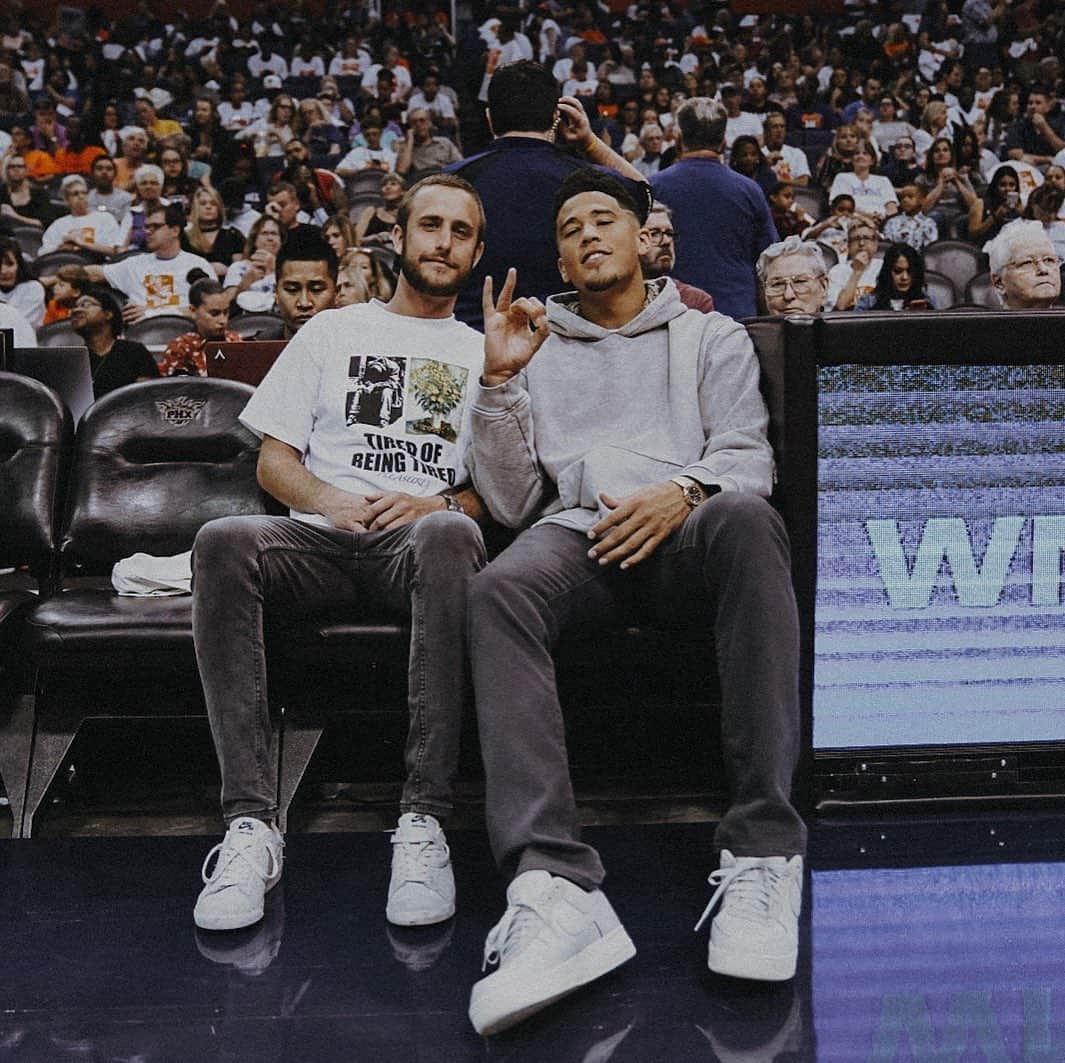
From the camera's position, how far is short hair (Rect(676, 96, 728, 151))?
146 inches

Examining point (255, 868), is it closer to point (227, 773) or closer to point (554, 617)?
point (227, 773)

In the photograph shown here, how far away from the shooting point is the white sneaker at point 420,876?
183cm

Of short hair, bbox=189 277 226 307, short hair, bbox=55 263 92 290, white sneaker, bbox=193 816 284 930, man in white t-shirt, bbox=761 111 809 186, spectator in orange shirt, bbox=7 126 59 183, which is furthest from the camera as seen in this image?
man in white t-shirt, bbox=761 111 809 186

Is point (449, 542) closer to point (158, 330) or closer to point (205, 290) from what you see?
point (205, 290)

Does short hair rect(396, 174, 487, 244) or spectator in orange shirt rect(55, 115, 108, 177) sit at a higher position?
spectator in orange shirt rect(55, 115, 108, 177)

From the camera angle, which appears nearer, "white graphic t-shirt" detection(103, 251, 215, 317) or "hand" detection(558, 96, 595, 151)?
"hand" detection(558, 96, 595, 151)

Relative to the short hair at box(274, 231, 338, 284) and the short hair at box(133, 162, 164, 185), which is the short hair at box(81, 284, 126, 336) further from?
the short hair at box(133, 162, 164, 185)

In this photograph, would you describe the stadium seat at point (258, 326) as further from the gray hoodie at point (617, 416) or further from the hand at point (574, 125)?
the gray hoodie at point (617, 416)

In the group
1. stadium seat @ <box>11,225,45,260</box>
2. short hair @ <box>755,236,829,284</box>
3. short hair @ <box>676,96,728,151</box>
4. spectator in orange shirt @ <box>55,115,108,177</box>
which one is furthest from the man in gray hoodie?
spectator in orange shirt @ <box>55,115,108,177</box>

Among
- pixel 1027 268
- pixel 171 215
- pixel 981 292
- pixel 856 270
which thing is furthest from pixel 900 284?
pixel 171 215

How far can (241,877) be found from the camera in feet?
6.11

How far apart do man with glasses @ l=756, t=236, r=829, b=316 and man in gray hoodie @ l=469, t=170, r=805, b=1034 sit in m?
1.12

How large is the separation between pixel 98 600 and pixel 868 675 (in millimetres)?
1475

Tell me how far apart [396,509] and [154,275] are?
16.1 ft
